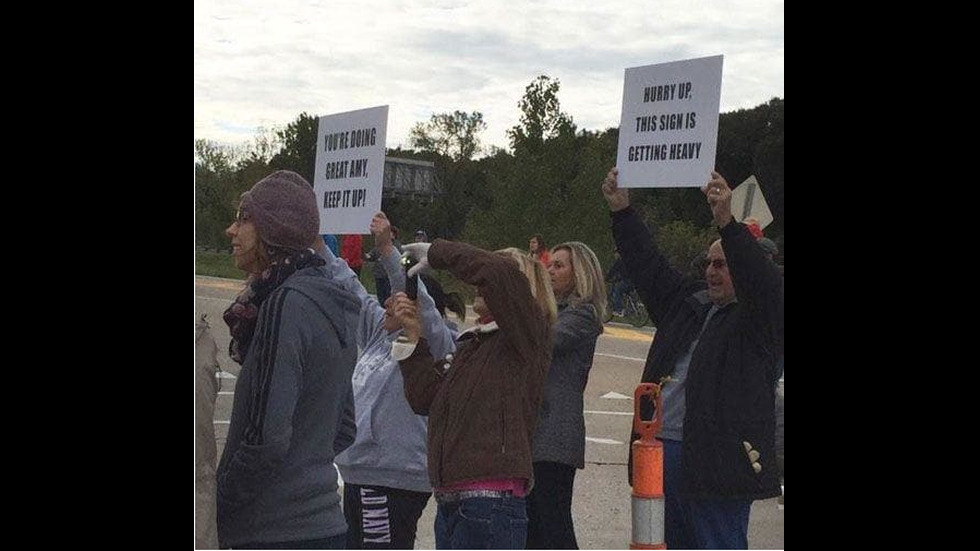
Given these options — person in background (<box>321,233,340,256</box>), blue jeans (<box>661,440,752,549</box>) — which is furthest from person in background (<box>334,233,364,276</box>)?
blue jeans (<box>661,440,752,549</box>)

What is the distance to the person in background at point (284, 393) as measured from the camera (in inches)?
145

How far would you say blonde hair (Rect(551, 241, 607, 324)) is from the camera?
167 inches

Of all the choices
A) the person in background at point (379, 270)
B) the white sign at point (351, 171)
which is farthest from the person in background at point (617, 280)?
the white sign at point (351, 171)

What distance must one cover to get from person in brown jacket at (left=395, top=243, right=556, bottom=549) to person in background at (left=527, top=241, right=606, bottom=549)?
38 centimetres

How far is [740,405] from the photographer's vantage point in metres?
4.14

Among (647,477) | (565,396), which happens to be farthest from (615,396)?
(647,477)

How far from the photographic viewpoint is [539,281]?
3.81 meters

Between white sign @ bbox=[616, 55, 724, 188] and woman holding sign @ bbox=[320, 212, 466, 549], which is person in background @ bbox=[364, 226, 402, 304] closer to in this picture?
woman holding sign @ bbox=[320, 212, 466, 549]
